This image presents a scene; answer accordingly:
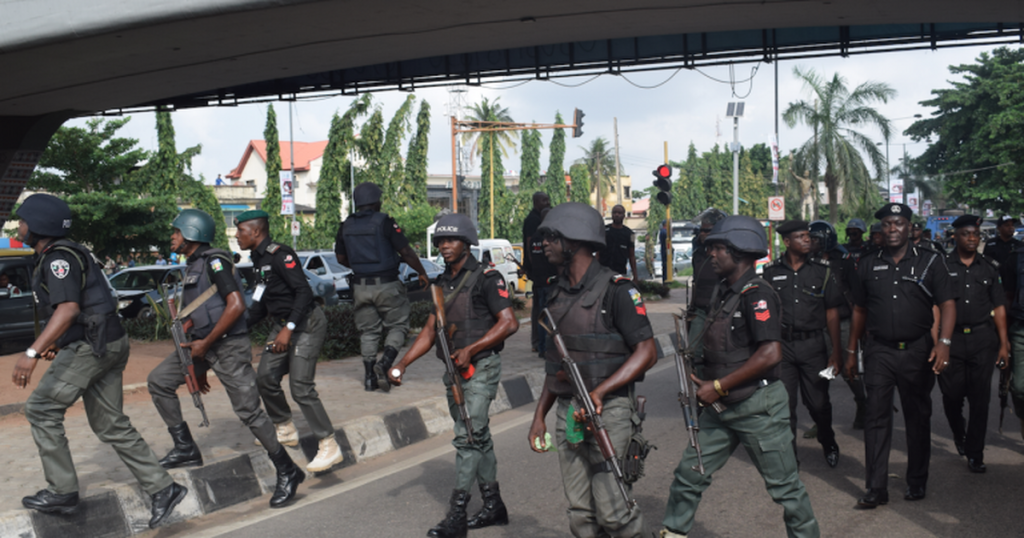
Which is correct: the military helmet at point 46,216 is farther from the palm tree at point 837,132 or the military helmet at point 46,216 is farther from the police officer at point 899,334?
the palm tree at point 837,132

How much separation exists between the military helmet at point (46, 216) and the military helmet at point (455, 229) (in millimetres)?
1978

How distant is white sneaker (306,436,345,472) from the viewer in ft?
18.4

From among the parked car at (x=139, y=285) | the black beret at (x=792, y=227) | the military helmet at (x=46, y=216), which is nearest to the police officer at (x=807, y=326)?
the black beret at (x=792, y=227)

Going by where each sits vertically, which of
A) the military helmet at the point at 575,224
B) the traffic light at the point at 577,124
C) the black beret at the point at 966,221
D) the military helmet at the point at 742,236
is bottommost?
the black beret at the point at 966,221

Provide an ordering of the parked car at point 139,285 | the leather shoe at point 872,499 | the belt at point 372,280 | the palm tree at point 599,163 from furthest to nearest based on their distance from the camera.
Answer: the palm tree at point 599,163
the parked car at point 139,285
the belt at point 372,280
the leather shoe at point 872,499

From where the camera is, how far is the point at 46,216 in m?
4.54

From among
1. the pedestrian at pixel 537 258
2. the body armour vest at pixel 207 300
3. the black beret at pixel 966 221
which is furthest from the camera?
the pedestrian at pixel 537 258

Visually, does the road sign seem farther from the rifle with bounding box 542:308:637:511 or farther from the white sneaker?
the rifle with bounding box 542:308:637:511

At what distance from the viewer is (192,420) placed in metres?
7.23

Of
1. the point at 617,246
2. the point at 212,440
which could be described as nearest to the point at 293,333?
the point at 212,440

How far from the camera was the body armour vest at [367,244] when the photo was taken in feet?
24.2

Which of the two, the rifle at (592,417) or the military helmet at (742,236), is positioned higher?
the military helmet at (742,236)

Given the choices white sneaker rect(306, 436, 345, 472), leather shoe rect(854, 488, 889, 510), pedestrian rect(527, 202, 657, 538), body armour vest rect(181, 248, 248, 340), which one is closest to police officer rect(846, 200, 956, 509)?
leather shoe rect(854, 488, 889, 510)

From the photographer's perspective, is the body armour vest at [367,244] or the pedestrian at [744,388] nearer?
the pedestrian at [744,388]
